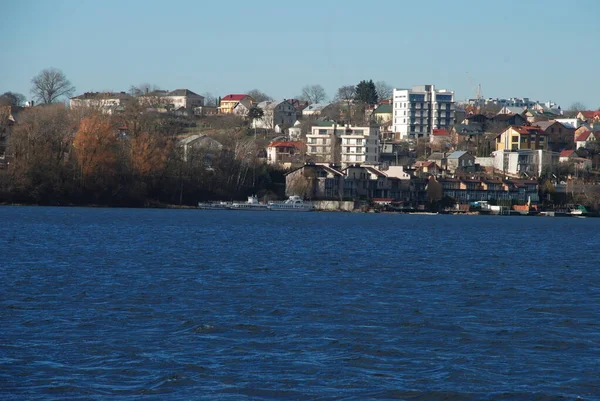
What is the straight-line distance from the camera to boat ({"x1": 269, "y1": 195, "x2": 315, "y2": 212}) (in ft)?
308

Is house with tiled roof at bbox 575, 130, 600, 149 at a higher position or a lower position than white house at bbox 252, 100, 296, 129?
lower

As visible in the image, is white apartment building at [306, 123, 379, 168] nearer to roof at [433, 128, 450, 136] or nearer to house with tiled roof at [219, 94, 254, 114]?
roof at [433, 128, 450, 136]

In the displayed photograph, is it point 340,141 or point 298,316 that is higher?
point 340,141

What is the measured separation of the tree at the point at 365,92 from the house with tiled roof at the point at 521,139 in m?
40.7

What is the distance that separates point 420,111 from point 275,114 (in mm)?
21424

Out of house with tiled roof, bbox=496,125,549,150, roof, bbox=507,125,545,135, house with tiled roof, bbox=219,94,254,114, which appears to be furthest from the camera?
house with tiled roof, bbox=219,94,254,114

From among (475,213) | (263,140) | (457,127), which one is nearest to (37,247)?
(475,213)

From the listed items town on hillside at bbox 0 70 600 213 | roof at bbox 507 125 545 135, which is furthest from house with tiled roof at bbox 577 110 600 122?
roof at bbox 507 125 545 135

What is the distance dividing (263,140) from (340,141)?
14.7 metres

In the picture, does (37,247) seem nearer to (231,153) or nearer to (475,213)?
(231,153)

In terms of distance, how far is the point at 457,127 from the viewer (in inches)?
5207

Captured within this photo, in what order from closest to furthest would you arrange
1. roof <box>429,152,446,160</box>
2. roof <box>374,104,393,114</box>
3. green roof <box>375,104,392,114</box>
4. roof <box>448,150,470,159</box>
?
roof <box>448,150,470,159</box> → roof <box>429,152,446,160</box> → roof <box>374,104,393,114</box> → green roof <box>375,104,392,114</box>

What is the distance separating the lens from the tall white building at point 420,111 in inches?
5438

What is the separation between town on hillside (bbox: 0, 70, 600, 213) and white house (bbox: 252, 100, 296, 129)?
205mm
